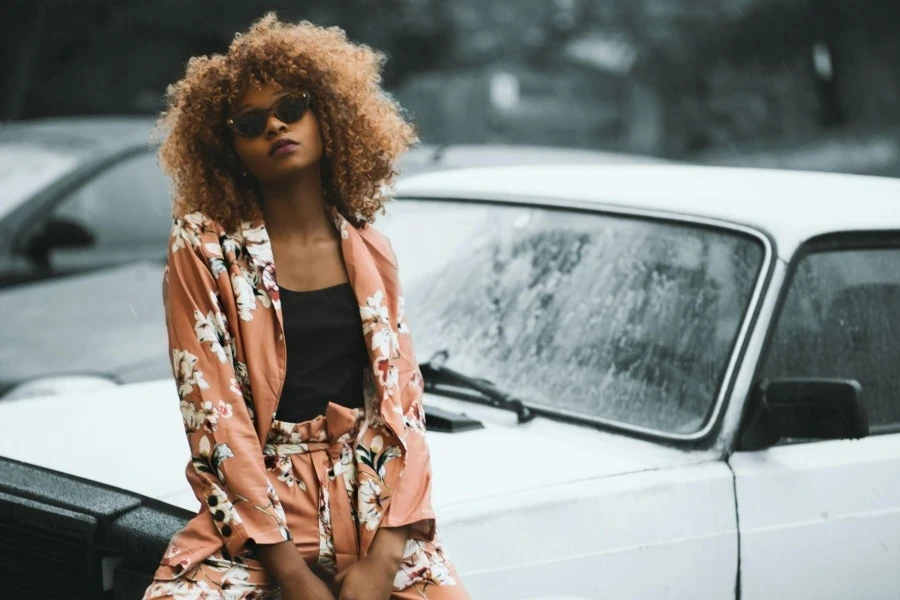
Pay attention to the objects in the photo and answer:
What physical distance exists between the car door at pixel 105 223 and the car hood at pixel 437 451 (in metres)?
2.86

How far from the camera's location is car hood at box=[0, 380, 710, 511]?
2777mm

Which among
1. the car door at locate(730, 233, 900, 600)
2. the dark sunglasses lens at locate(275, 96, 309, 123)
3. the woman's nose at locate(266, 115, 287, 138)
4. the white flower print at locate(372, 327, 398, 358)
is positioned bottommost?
the car door at locate(730, 233, 900, 600)

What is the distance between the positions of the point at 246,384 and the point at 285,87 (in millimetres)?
544

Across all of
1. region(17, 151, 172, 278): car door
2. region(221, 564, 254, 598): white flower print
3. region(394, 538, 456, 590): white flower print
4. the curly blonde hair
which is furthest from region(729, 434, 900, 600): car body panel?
region(17, 151, 172, 278): car door

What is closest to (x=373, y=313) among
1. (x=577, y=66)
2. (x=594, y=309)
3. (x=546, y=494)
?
(x=546, y=494)

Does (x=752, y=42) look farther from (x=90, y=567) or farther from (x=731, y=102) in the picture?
(x=90, y=567)

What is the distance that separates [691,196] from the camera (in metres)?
3.53

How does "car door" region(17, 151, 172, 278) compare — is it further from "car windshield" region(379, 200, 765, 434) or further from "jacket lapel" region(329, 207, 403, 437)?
"jacket lapel" region(329, 207, 403, 437)

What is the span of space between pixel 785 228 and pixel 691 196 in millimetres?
315

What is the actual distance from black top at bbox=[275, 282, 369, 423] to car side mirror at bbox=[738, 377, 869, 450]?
107cm

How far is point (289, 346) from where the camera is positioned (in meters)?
2.34

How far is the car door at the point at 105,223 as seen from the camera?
6172 millimetres

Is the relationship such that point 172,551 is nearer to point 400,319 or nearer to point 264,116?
point 400,319

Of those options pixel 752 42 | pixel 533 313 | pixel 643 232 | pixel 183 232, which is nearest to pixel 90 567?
pixel 183 232
